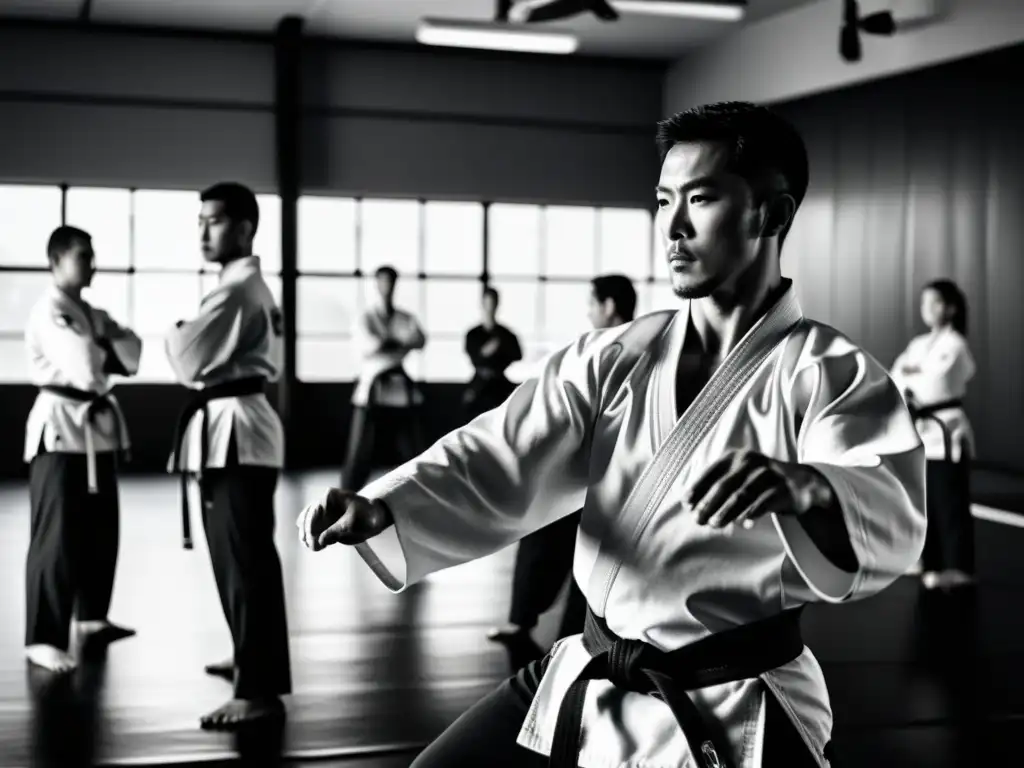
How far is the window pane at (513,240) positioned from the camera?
35.5ft

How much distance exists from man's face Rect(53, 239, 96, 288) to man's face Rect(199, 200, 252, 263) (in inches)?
35.2

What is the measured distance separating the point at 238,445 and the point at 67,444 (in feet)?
3.32

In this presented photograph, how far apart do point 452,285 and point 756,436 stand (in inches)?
366

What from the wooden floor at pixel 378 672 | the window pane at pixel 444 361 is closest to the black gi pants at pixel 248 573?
the wooden floor at pixel 378 672

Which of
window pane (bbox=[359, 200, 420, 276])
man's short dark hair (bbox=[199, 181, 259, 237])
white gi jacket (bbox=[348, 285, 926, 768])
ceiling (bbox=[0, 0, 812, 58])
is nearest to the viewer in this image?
white gi jacket (bbox=[348, 285, 926, 768])

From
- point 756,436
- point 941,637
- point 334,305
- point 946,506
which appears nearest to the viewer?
point 756,436

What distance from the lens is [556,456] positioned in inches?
64.6

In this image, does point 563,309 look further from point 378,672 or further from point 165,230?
point 378,672

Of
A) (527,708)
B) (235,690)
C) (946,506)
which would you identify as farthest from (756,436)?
(946,506)

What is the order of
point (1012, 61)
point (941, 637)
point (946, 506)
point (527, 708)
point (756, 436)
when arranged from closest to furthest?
point (756, 436)
point (527, 708)
point (941, 637)
point (946, 506)
point (1012, 61)

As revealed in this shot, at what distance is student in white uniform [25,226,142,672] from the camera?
4090 mm

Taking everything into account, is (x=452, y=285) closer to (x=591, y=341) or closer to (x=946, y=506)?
(x=946, y=506)

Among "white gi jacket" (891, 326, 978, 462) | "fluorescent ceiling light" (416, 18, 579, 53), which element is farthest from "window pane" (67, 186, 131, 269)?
"white gi jacket" (891, 326, 978, 462)

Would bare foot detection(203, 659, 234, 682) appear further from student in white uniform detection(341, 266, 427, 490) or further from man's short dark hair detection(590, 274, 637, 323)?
student in white uniform detection(341, 266, 427, 490)
